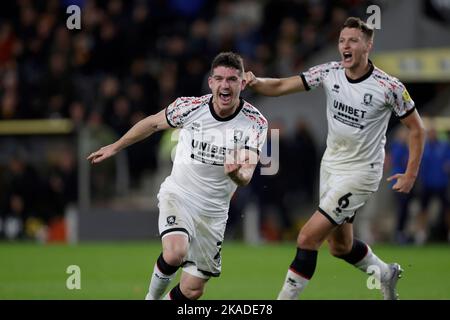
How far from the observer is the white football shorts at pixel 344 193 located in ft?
30.5

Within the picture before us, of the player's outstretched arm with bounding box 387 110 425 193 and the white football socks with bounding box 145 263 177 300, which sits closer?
the white football socks with bounding box 145 263 177 300

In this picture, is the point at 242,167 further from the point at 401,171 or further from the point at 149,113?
the point at 149,113

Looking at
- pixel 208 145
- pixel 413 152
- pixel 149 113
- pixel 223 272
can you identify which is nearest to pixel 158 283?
pixel 208 145

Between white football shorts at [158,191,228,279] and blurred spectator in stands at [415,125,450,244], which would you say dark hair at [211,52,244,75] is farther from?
blurred spectator in stands at [415,125,450,244]

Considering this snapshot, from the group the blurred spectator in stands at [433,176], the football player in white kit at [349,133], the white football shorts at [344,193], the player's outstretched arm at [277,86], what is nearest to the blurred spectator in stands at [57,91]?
the blurred spectator in stands at [433,176]

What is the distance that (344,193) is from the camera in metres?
9.38

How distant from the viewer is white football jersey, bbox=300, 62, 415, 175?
929 centimetres

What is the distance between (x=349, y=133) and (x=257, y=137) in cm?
112

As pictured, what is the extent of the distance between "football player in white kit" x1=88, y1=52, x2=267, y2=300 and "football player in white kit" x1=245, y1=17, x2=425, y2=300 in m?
0.75

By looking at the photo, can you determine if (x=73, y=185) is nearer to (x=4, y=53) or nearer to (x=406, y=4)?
(x=4, y=53)

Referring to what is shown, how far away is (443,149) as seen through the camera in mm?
18391

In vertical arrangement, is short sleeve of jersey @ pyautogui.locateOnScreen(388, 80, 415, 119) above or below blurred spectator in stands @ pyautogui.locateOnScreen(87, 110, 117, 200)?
above

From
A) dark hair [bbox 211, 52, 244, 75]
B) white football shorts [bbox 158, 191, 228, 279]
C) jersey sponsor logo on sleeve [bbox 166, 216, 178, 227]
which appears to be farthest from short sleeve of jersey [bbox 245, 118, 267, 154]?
jersey sponsor logo on sleeve [bbox 166, 216, 178, 227]

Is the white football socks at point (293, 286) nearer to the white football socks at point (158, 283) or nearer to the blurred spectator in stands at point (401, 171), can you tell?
the white football socks at point (158, 283)
